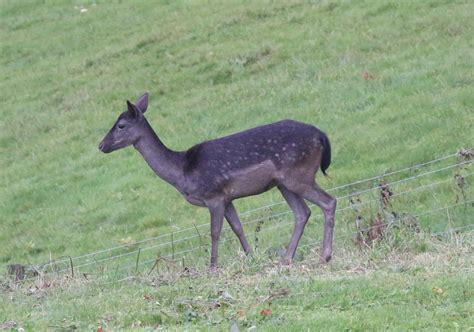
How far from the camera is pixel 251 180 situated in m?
11.4

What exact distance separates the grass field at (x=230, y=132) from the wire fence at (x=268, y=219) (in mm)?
63

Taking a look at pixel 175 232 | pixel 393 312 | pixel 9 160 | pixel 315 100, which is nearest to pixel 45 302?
pixel 393 312

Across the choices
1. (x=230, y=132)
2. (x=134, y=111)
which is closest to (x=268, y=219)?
(x=134, y=111)

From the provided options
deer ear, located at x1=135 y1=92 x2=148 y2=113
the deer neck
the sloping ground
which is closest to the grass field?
the sloping ground

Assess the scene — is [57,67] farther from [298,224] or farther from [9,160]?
[298,224]

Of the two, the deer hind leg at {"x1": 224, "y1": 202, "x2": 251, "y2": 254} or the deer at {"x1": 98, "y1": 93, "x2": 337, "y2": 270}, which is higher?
the deer at {"x1": 98, "y1": 93, "x2": 337, "y2": 270}

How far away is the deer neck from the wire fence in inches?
74.7

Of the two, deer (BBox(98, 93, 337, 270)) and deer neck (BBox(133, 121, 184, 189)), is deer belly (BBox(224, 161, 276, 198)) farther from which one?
deer neck (BBox(133, 121, 184, 189))

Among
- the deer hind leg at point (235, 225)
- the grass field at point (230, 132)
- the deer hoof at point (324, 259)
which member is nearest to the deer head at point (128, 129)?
the deer hind leg at point (235, 225)

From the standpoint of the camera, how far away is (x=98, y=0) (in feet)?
101

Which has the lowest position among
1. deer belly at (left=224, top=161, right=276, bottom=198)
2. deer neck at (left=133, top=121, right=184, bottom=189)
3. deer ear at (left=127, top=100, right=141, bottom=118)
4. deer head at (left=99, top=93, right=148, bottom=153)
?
deer belly at (left=224, top=161, right=276, bottom=198)

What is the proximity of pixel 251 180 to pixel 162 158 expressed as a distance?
1106 millimetres

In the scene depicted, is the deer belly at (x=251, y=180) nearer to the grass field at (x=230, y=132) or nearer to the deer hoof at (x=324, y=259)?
the grass field at (x=230, y=132)

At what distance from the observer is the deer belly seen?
37.2 ft
